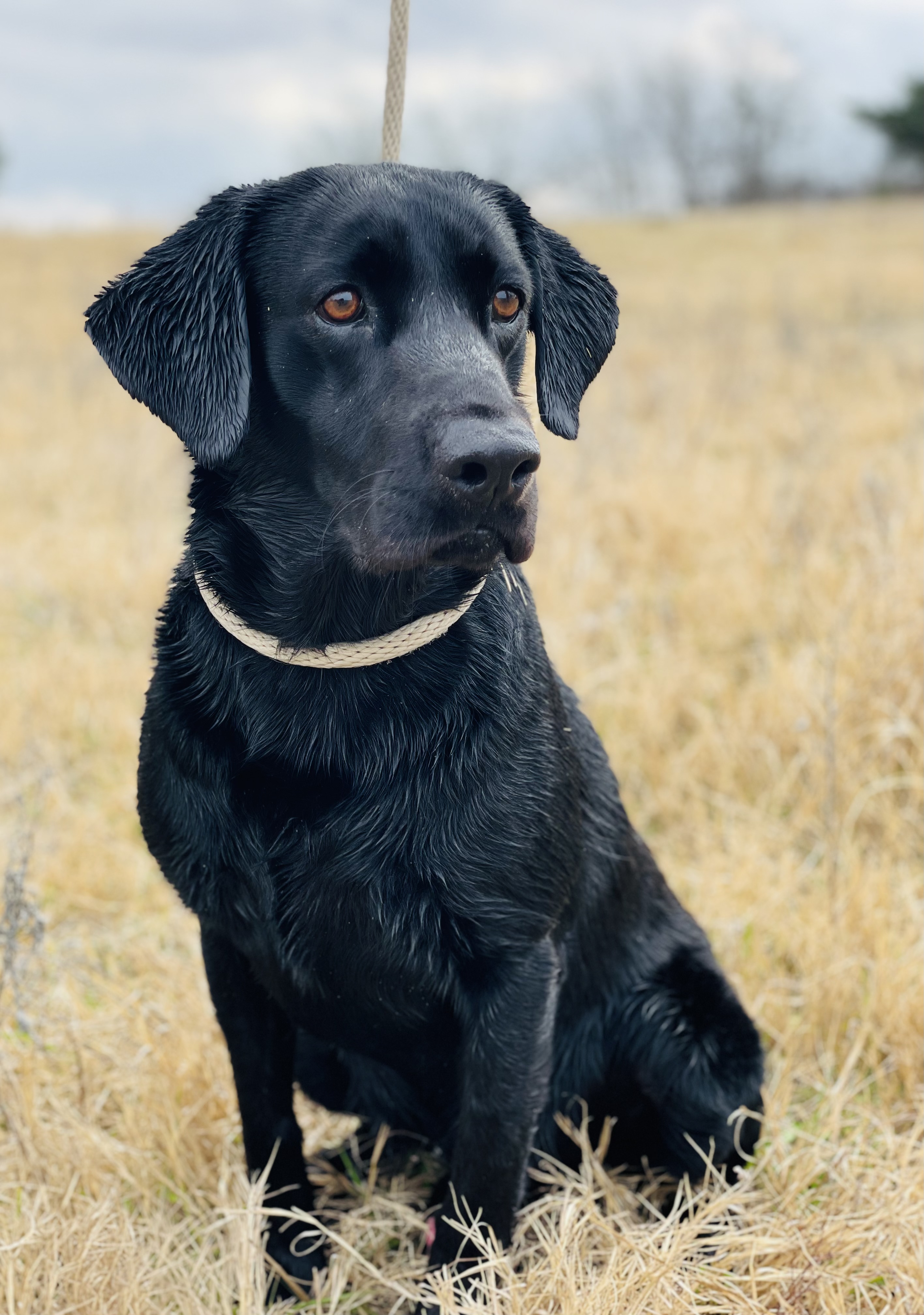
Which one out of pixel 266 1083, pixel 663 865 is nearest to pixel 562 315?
pixel 266 1083

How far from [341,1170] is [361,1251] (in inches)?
9.3

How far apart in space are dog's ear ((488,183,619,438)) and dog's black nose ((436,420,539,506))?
0.44 meters

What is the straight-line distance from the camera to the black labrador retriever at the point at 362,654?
1.80 metres

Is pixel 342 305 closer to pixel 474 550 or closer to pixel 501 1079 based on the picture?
pixel 474 550

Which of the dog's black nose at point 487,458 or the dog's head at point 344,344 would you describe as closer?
the dog's black nose at point 487,458

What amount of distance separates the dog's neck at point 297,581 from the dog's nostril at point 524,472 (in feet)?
0.98

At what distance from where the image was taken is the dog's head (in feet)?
5.58

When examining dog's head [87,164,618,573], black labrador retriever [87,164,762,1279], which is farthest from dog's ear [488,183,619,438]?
dog's head [87,164,618,573]

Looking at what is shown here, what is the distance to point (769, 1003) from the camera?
279 centimetres

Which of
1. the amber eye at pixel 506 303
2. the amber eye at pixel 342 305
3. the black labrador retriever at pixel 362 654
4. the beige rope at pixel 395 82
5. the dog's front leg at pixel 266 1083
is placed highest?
the beige rope at pixel 395 82

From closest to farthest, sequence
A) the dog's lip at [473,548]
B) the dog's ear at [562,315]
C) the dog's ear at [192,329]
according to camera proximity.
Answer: the dog's lip at [473,548], the dog's ear at [192,329], the dog's ear at [562,315]

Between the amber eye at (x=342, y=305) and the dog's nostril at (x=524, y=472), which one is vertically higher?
the amber eye at (x=342, y=305)

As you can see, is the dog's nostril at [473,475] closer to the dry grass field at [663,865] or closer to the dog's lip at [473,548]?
the dog's lip at [473,548]

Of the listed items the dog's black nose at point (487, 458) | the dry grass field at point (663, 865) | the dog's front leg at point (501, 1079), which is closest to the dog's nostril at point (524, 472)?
the dog's black nose at point (487, 458)
